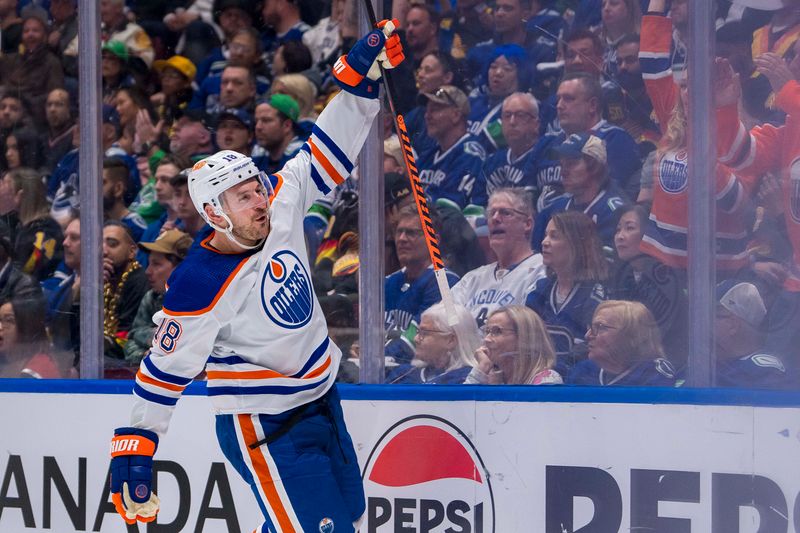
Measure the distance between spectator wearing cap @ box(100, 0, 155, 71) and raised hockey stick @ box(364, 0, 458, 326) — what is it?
119 cm

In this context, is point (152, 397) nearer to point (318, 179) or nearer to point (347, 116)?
point (318, 179)

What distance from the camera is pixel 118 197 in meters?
4.03

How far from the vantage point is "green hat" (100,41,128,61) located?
409 centimetres

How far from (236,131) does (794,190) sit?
1.88 m

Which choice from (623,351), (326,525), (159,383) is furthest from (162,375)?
(623,351)

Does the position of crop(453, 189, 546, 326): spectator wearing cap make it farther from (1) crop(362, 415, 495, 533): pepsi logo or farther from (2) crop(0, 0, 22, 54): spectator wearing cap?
(2) crop(0, 0, 22, 54): spectator wearing cap

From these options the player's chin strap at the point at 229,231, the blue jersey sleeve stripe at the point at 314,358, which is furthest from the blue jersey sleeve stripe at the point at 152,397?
the player's chin strap at the point at 229,231

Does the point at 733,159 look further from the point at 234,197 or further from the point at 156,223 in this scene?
the point at 156,223

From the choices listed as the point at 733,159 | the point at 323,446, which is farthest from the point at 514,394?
the point at 733,159

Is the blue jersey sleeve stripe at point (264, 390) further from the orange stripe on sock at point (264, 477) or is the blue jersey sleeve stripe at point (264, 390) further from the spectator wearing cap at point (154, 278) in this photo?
the spectator wearing cap at point (154, 278)

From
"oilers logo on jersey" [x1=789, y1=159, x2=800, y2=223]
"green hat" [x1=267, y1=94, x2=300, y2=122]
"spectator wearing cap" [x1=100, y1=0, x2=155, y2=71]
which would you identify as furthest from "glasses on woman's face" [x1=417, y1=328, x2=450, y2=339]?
"spectator wearing cap" [x1=100, y1=0, x2=155, y2=71]

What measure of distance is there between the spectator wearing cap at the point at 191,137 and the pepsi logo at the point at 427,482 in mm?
1268

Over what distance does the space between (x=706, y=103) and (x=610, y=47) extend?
0.31 meters

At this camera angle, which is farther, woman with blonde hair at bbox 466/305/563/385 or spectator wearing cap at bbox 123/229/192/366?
spectator wearing cap at bbox 123/229/192/366
